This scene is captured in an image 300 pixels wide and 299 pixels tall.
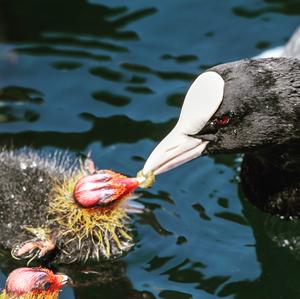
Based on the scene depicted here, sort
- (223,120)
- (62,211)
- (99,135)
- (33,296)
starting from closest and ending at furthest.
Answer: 1. (33,296)
2. (223,120)
3. (62,211)
4. (99,135)

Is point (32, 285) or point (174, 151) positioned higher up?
point (174, 151)

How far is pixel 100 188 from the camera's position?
6.00 meters

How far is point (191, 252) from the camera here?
651 centimetres

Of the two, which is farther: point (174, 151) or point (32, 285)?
point (174, 151)

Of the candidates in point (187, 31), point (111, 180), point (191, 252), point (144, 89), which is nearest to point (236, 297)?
point (191, 252)

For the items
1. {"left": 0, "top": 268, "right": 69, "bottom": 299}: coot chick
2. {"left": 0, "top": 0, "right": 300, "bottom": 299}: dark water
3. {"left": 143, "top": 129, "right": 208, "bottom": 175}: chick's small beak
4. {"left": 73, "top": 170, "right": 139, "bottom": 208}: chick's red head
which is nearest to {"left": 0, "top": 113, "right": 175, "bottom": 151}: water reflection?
{"left": 0, "top": 0, "right": 300, "bottom": 299}: dark water

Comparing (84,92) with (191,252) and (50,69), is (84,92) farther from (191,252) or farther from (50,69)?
(191,252)

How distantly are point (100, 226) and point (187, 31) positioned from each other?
2589 mm

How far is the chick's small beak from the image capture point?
591 centimetres

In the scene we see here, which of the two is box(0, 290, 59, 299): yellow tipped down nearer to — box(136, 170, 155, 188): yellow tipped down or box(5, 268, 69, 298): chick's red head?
box(5, 268, 69, 298): chick's red head

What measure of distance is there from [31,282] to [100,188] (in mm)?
651

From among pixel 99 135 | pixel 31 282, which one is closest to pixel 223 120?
pixel 31 282

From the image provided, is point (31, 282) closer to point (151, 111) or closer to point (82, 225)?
point (82, 225)

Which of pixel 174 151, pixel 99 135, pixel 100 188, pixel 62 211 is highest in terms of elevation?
pixel 174 151
